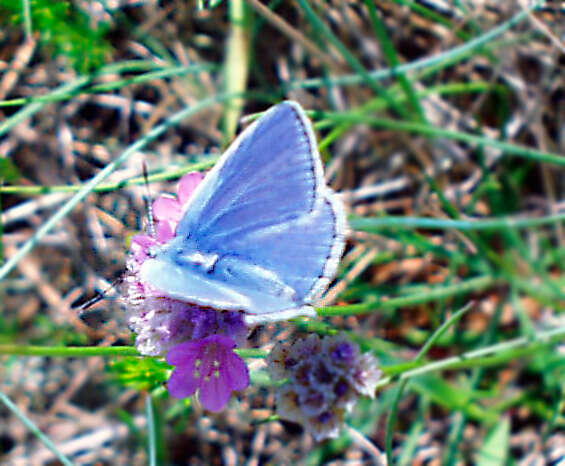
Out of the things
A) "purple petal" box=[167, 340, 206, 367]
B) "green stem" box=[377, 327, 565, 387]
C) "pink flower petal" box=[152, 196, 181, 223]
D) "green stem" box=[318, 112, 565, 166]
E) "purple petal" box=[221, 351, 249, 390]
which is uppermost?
"green stem" box=[318, 112, 565, 166]

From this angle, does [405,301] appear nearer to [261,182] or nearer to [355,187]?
[261,182]

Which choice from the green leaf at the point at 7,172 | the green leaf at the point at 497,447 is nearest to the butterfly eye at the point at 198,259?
the green leaf at the point at 7,172

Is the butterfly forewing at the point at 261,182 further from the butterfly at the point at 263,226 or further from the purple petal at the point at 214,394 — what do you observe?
the purple petal at the point at 214,394

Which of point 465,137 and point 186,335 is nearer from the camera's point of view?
point 186,335

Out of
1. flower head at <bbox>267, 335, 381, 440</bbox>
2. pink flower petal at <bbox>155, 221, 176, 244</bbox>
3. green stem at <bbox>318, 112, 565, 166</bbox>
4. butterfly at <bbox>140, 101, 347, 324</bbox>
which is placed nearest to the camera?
butterfly at <bbox>140, 101, 347, 324</bbox>

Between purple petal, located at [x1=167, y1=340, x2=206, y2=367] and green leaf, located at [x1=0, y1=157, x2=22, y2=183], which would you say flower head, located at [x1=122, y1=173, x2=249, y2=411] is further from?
green leaf, located at [x1=0, y1=157, x2=22, y2=183]

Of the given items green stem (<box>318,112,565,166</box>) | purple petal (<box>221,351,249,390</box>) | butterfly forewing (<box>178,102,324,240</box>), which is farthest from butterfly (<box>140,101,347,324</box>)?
green stem (<box>318,112,565,166</box>)

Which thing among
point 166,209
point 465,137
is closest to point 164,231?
point 166,209
